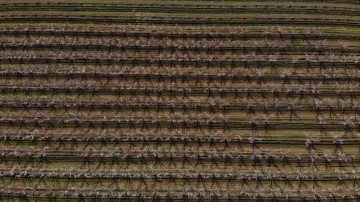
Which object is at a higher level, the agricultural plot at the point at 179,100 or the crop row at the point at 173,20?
the crop row at the point at 173,20

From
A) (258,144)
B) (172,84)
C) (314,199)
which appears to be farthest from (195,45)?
(314,199)

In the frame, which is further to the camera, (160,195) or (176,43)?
(176,43)

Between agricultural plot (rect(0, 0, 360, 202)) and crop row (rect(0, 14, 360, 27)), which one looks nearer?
agricultural plot (rect(0, 0, 360, 202))

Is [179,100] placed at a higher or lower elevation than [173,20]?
lower

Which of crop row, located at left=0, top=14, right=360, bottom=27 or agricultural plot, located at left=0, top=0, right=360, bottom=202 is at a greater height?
crop row, located at left=0, top=14, right=360, bottom=27

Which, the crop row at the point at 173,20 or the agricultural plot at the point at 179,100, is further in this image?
the crop row at the point at 173,20

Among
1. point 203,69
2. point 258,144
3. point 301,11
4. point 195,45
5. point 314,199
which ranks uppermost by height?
point 301,11

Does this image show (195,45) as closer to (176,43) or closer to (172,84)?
(176,43)

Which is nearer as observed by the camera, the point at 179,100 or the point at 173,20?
the point at 179,100
